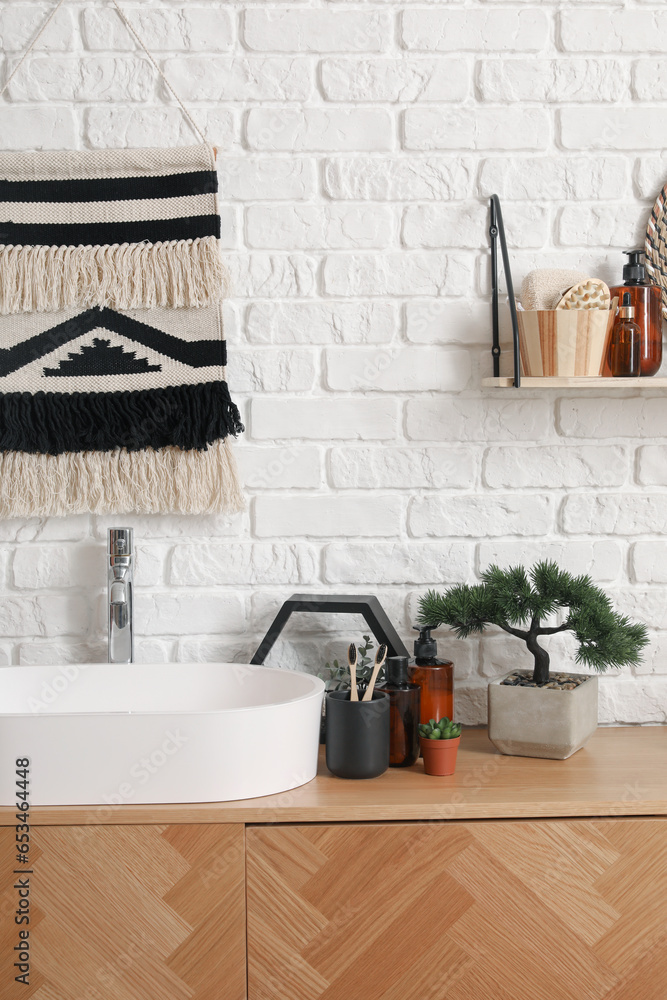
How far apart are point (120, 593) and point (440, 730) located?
491mm

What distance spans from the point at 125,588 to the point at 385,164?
2.45 feet

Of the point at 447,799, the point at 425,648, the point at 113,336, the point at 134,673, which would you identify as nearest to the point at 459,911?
the point at 447,799

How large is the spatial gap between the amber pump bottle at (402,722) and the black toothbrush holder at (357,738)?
0.04 m

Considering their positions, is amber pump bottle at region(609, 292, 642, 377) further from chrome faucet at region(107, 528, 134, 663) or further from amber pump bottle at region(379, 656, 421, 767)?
chrome faucet at region(107, 528, 134, 663)

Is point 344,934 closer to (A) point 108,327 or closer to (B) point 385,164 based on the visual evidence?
(A) point 108,327

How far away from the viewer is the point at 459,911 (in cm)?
92

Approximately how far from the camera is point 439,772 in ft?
3.35

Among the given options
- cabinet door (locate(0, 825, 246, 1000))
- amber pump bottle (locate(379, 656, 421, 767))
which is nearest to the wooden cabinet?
cabinet door (locate(0, 825, 246, 1000))

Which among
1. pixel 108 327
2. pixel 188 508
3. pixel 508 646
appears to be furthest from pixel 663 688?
pixel 108 327

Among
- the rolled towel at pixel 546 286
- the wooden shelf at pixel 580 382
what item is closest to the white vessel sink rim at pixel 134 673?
the wooden shelf at pixel 580 382

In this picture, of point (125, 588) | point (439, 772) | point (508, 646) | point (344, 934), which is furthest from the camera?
point (508, 646)

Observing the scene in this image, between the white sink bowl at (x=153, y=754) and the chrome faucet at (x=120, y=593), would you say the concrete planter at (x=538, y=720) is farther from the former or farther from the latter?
the chrome faucet at (x=120, y=593)

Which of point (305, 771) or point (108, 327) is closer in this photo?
point (305, 771)

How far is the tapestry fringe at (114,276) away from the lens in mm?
1209
